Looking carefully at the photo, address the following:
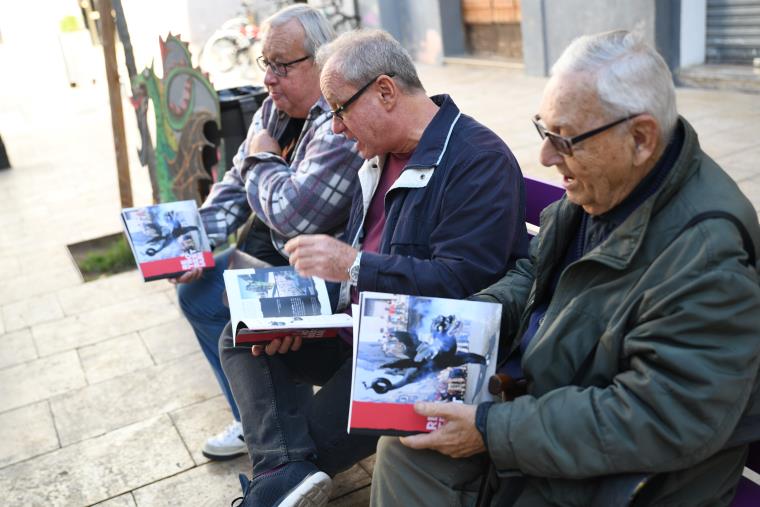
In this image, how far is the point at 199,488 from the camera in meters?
3.11

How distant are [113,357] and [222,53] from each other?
41.0ft

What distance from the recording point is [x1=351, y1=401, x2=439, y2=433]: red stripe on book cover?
185 centimetres

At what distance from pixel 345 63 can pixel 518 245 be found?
2.40 ft

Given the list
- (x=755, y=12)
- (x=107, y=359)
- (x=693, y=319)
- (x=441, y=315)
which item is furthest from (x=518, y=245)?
(x=755, y=12)

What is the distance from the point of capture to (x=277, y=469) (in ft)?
7.77

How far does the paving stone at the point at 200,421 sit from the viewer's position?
136 inches

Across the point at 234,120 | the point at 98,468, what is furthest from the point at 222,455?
the point at 234,120

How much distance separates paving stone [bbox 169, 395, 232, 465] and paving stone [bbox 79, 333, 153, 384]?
0.64m

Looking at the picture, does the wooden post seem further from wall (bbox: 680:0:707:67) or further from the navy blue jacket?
wall (bbox: 680:0:707:67)

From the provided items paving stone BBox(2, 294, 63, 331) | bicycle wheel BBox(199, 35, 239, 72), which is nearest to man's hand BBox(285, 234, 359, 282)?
paving stone BBox(2, 294, 63, 331)

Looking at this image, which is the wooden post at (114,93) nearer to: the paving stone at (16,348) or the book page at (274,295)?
the paving stone at (16,348)

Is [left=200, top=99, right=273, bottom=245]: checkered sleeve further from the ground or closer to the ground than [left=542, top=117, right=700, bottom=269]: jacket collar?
closer to the ground

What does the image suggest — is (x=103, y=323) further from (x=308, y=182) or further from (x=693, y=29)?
(x=693, y=29)

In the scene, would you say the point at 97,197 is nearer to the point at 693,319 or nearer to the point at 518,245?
the point at 518,245
